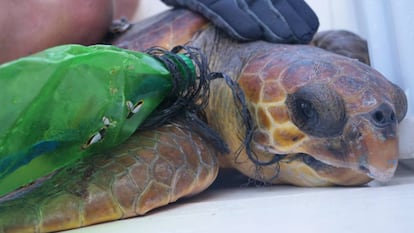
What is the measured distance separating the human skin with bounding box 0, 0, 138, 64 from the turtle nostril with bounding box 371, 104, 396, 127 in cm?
82

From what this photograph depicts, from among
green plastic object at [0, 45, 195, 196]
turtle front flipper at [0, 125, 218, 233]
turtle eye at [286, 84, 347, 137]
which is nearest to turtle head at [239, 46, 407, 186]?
turtle eye at [286, 84, 347, 137]

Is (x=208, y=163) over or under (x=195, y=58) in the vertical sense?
under

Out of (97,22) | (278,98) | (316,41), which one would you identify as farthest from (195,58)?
(316,41)

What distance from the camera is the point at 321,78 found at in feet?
2.89

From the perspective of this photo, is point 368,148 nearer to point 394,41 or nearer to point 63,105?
point 394,41

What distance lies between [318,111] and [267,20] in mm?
379

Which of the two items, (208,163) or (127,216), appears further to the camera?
(208,163)

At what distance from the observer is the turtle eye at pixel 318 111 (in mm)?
847

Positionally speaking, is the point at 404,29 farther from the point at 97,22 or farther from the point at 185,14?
the point at 97,22

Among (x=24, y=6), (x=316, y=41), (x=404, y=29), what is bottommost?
(x=316, y=41)

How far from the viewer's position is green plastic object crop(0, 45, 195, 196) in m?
0.63

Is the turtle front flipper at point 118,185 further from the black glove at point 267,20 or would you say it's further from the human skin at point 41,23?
the human skin at point 41,23

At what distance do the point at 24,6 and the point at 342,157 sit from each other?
0.86m

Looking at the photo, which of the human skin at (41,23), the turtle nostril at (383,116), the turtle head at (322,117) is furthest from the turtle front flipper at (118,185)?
the human skin at (41,23)
